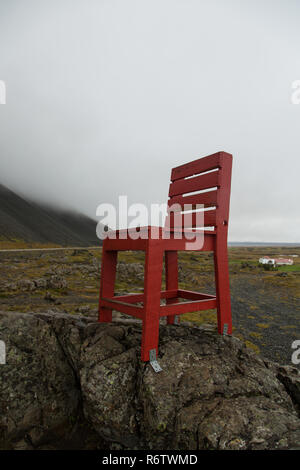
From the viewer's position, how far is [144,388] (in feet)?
9.58

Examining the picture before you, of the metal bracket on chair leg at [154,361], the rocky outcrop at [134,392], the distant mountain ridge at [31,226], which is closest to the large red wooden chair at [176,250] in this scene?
the metal bracket on chair leg at [154,361]

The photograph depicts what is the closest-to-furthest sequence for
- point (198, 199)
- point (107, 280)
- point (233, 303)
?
point (198, 199) → point (107, 280) → point (233, 303)

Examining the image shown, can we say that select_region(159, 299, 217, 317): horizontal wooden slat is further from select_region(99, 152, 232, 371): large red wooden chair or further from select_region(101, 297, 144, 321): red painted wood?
select_region(101, 297, 144, 321): red painted wood

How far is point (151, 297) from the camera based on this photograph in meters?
3.15

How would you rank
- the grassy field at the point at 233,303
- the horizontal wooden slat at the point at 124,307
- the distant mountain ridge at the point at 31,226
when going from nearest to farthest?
1. the horizontal wooden slat at the point at 124,307
2. the grassy field at the point at 233,303
3. the distant mountain ridge at the point at 31,226

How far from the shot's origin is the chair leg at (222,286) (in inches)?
153

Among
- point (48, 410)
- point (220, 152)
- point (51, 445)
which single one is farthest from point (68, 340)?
point (220, 152)

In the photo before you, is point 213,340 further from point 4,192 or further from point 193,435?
point 4,192

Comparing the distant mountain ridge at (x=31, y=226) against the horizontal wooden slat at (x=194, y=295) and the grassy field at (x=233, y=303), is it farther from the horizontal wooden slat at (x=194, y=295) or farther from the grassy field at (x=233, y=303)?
the horizontal wooden slat at (x=194, y=295)

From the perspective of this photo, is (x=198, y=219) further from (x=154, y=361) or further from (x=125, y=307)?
(x=154, y=361)

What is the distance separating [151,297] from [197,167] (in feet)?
7.85

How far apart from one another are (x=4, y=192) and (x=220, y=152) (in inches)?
6112

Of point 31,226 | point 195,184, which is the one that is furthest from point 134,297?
point 31,226

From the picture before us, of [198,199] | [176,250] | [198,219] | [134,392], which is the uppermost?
[198,199]
